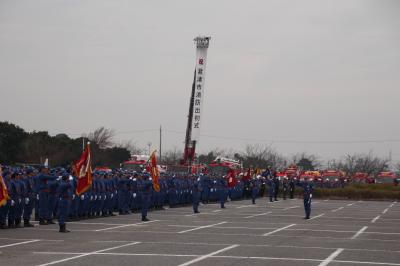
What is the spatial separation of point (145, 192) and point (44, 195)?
4.58m

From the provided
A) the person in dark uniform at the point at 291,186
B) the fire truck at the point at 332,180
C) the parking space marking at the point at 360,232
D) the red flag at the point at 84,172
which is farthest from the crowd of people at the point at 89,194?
the fire truck at the point at 332,180

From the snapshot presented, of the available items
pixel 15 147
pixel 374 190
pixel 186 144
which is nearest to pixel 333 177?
pixel 374 190

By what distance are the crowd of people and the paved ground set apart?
0.88 m

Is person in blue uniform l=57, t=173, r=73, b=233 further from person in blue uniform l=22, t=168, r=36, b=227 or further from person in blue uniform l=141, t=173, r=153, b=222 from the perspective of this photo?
person in blue uniform l=141, t=173, r=153, b=222

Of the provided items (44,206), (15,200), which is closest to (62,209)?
(15,200)

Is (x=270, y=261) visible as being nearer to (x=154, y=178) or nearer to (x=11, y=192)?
(x=11, y=192)

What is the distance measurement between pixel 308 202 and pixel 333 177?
44432 mm

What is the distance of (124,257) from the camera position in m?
14.6

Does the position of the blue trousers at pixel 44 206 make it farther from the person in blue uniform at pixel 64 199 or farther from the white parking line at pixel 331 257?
the white parking line at pixel 331 257

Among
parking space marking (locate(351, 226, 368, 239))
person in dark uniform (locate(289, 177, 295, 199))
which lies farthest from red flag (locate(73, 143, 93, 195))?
person in dark uniform (locate(289, 177, 295, 199))

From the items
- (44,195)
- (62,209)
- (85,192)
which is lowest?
(62,209)

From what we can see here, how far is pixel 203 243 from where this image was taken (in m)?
17.6

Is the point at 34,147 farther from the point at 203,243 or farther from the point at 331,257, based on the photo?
the point at 331,257

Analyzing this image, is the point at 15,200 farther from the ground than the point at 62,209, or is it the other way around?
the point at 15,200
